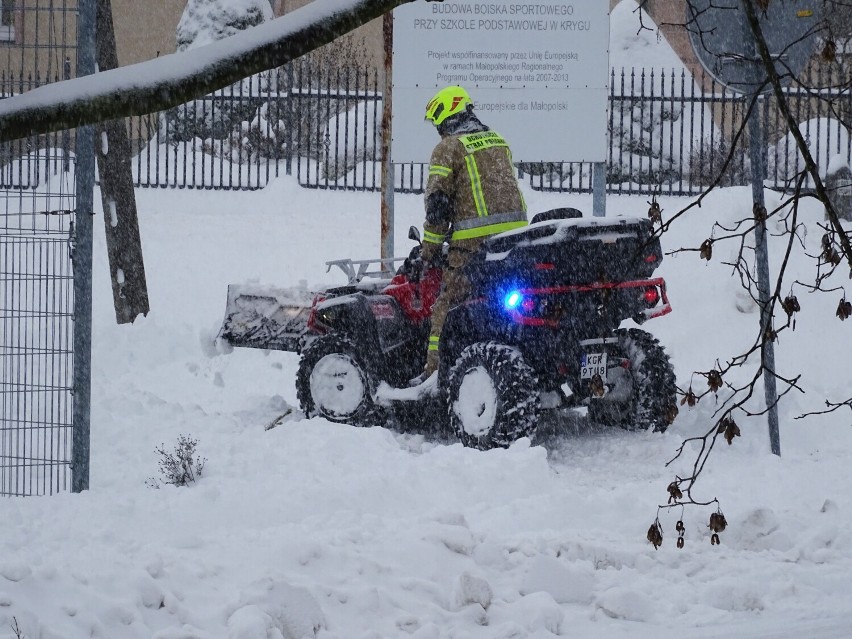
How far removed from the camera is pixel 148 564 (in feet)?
16.1

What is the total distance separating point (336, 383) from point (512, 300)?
182cm

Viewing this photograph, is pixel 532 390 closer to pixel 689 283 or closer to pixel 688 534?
pixel 688 534

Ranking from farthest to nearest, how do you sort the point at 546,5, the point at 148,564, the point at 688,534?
the point at 546,5 → the point at 688,534 → the point at 148,564

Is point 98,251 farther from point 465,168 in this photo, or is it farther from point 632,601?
point 632,601

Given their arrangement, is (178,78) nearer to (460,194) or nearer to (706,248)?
(706,248)

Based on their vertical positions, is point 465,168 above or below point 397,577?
above

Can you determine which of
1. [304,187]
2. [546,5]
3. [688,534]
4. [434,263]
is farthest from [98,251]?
[688,534]

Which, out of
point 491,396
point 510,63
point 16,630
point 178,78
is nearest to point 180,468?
point 491,396

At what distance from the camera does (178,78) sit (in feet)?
9.70

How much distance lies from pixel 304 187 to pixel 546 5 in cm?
841

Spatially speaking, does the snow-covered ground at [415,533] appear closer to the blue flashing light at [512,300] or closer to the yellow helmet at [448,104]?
the blue flashing light at [512,300]

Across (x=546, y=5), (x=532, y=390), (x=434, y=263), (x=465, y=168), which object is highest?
(x=546, y=5)

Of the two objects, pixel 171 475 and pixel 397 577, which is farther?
pixel 171 475

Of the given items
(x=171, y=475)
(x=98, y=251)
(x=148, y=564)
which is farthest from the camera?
(x=98, y=251)
